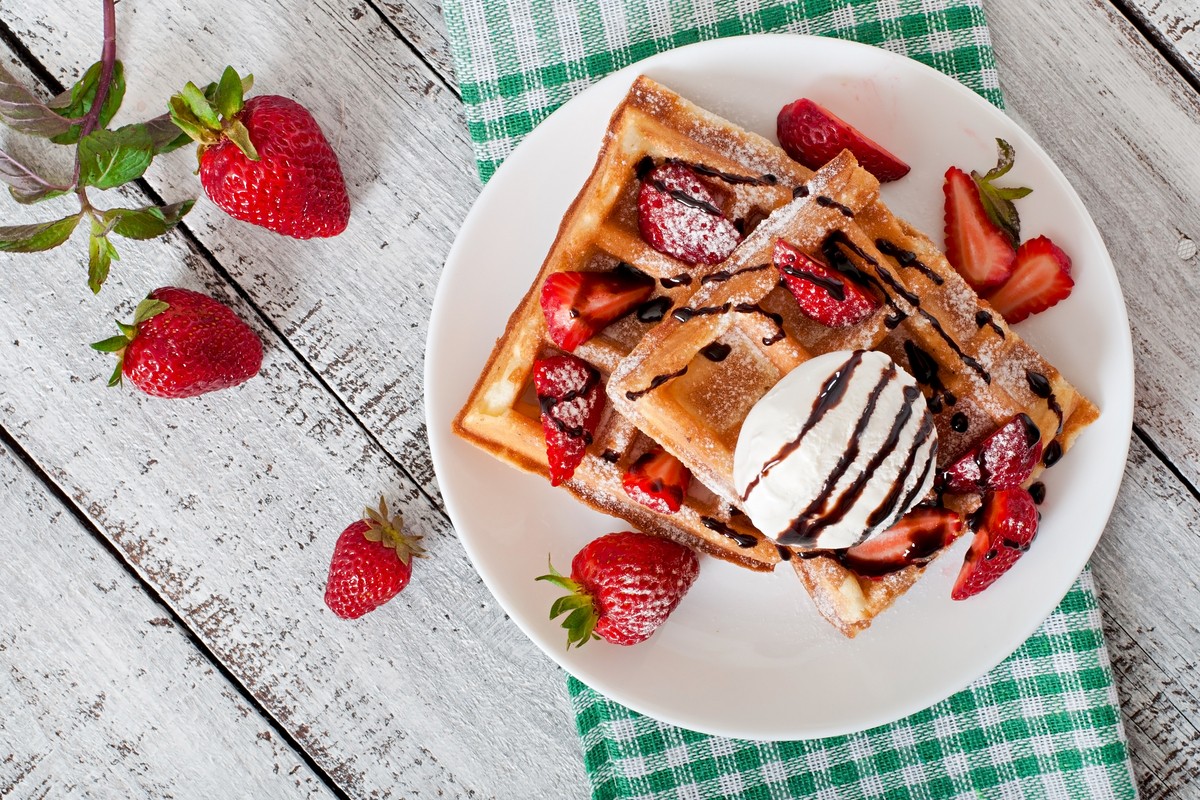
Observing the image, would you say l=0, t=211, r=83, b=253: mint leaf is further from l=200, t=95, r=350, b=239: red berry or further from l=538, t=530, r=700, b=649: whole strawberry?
l=538, t=530, r=700, b=649: whole strawberry

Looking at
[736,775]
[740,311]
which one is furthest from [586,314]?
[736,775]

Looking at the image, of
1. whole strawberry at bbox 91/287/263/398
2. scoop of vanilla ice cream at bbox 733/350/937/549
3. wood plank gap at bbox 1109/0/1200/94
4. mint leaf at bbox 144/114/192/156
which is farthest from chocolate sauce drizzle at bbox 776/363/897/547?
mint leaf at bbox 144/114/192/156

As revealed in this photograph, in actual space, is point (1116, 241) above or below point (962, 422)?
above

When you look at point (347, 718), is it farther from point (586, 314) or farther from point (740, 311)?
point (740, 311)

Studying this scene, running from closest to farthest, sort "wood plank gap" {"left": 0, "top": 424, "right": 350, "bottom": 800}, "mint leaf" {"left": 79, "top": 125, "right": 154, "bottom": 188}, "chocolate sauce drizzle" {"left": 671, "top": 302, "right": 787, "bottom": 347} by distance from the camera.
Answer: "chocolate sauce drizzle" {"left": 671, "top": 302, "right": 787, "bottom": 347} < "mint leaf" {"left": 79, "top": 125, "right": 154, "bottom": 188} < "wood plank gap" {"left": 0, "top": 424, "right": 350, "bottom": 800}

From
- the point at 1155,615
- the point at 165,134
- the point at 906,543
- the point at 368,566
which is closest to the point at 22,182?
the point at 165,134

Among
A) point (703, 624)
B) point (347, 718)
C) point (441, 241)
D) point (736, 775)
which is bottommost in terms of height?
point (347, 718)
